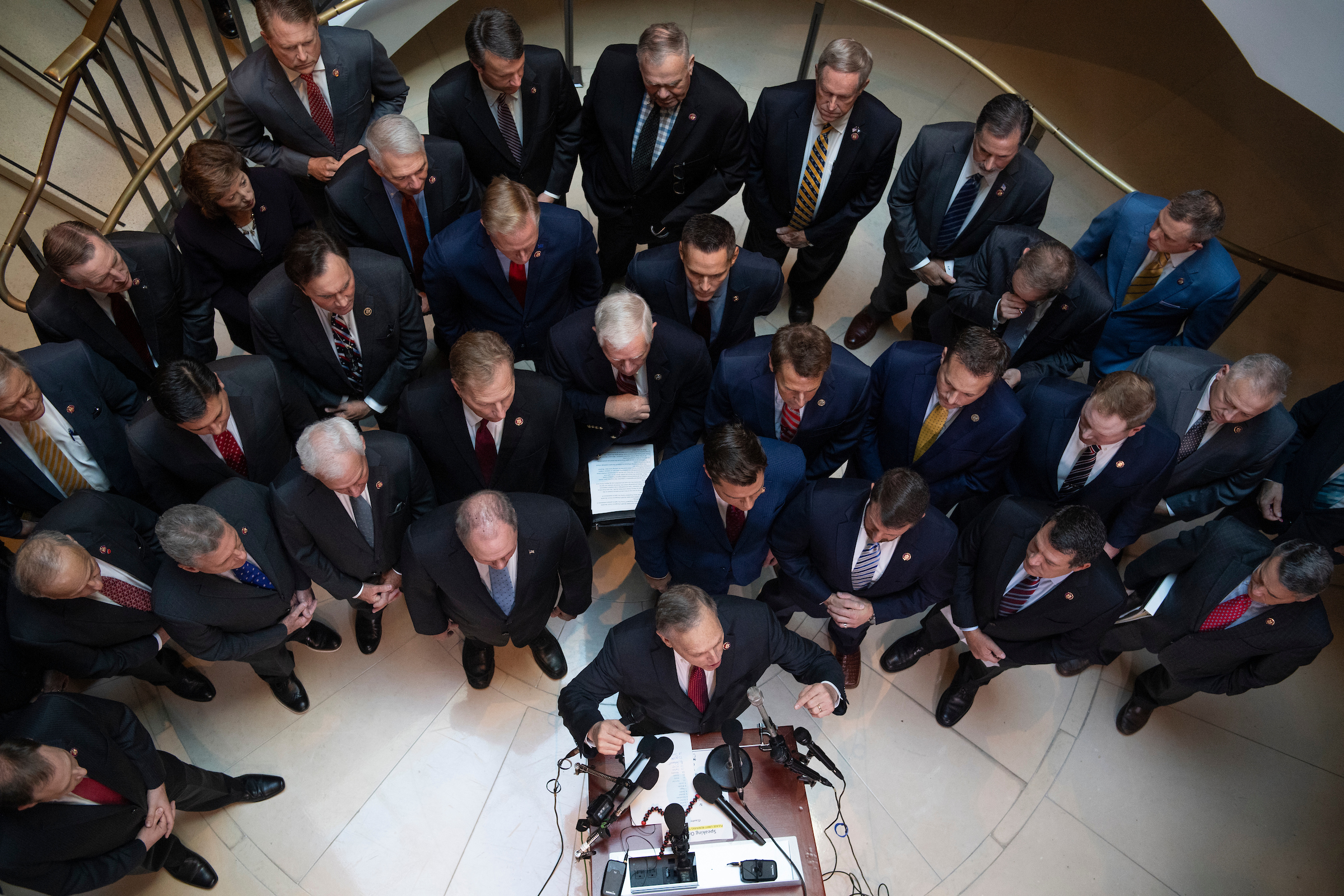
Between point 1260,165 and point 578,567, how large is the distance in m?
6.28

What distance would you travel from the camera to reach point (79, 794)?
131 inches

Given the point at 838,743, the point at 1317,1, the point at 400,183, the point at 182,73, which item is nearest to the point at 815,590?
the point at 838,743

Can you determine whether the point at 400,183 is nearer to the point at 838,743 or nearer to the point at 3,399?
the point at 3,399

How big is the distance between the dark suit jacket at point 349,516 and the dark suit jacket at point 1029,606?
257cm

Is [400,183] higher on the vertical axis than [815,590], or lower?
higher

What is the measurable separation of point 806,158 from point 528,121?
1.55 m

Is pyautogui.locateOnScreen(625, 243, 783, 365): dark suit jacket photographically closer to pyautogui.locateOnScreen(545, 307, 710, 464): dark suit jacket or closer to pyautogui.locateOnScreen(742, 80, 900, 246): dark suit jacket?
pyautogui.locateOnScreen(545, 307, 710, 464): dark suit jacket

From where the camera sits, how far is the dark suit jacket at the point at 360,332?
407cm

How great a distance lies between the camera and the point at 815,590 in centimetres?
401

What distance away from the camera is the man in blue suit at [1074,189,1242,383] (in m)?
4.25

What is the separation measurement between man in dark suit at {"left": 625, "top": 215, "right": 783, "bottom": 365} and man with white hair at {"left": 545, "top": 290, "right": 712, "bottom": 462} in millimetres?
158

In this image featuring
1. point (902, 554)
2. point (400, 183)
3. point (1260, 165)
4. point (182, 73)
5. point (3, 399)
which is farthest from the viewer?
point (1260, 165)

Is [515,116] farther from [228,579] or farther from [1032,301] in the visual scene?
[1032,301]

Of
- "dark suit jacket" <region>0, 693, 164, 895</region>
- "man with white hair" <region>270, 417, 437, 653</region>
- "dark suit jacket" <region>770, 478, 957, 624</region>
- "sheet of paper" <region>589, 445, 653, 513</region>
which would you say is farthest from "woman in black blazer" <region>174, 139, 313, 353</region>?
"dark suit jacket" <region>770, 478, 957, 624</region>
